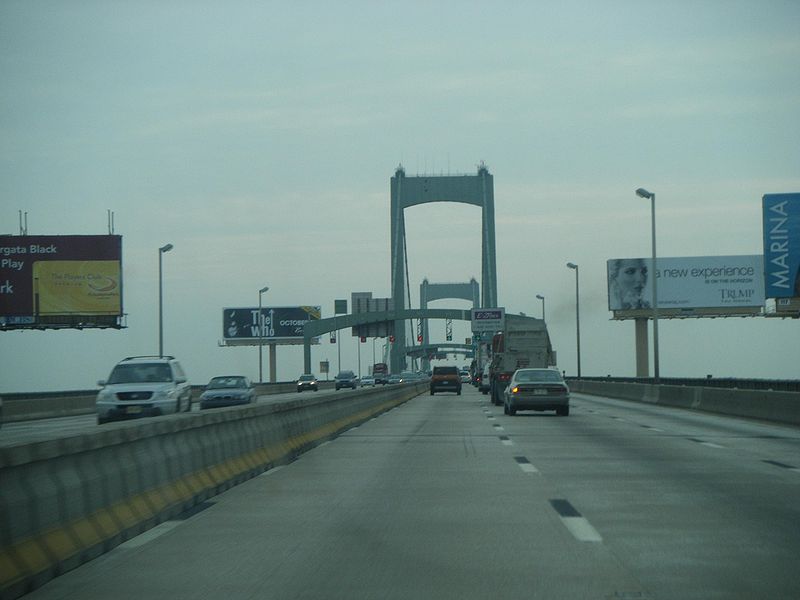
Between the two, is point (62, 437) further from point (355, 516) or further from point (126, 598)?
point (355, 516)

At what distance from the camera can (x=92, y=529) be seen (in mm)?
9180

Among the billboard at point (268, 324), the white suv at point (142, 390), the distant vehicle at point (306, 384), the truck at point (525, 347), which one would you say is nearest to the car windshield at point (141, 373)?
the white suv at point (142, 390)

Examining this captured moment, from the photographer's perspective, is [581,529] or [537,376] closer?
[581,529]

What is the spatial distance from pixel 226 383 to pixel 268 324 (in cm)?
10252

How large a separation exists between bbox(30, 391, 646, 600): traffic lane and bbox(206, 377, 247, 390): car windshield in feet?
92.9

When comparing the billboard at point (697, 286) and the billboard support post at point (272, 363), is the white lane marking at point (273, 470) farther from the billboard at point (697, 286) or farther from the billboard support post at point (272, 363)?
the billboard support post at point (272, 363)

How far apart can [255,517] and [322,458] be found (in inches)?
306

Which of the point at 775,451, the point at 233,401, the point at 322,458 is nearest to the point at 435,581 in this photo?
the point at 322,458

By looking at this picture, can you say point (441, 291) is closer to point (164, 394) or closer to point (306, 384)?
point (306, 384)

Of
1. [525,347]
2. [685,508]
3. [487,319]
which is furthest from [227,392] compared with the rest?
[487,319]

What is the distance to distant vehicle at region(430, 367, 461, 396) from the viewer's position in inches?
3002

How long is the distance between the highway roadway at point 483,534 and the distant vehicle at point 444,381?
57.0 m

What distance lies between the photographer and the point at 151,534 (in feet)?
34.1

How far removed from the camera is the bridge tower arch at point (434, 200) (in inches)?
4397
